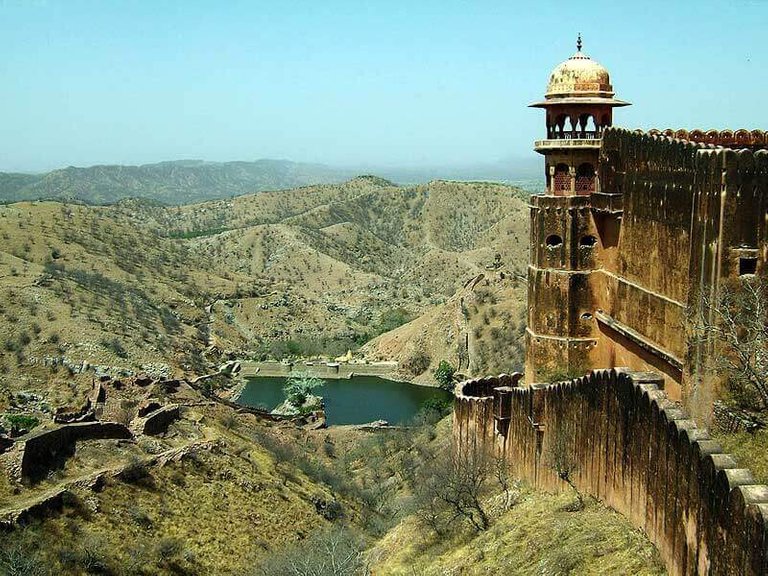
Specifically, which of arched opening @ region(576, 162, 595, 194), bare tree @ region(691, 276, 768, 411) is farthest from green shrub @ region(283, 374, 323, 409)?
bare tree @ region(691, 276, 768, 411)

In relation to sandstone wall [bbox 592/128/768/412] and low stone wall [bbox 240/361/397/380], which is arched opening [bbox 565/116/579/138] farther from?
low stone wall [bbox 240/361/397/380]

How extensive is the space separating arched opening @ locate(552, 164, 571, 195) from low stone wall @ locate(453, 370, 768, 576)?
5.25m

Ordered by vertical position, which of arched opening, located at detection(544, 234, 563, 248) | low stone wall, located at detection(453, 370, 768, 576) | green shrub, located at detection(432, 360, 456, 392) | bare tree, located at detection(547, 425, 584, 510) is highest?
arched opening, located at detection(544, 234, 563, 248)

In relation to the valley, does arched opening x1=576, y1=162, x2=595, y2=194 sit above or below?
above

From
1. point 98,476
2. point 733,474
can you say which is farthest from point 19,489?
point 733,474

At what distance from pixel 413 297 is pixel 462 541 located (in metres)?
79.8

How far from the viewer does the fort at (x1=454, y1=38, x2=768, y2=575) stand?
386 inches

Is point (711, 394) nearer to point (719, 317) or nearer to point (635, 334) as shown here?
point (719, 317)

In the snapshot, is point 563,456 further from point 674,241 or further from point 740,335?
point 674,241

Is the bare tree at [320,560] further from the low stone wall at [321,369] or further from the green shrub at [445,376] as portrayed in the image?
the low stone wall at [321,369]

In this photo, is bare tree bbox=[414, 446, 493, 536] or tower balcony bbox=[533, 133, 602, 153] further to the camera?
tower balcony bbox=[533, 133, 602, 153]

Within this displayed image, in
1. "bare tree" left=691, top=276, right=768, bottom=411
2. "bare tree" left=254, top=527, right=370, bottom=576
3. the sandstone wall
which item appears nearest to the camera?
"bare tree" left=691, top=276, right=768, bottom=411

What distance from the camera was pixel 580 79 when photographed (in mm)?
21234

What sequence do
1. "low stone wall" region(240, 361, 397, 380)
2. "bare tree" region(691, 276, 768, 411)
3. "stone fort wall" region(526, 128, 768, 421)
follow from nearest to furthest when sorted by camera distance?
"bare tree" region(691, 276, 768, 411) → "stone fort wall" region(526, 128, 768, 421) → "low stone wall" region(240, 361, 397, 380)
